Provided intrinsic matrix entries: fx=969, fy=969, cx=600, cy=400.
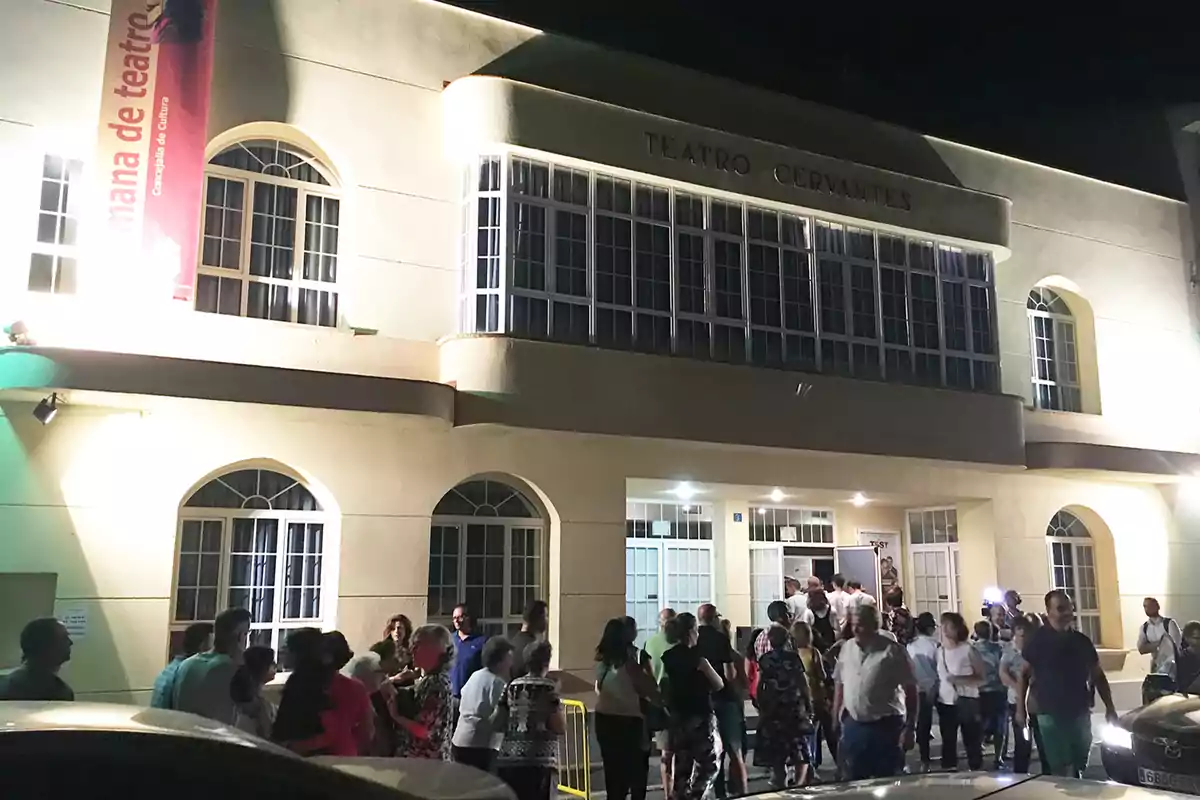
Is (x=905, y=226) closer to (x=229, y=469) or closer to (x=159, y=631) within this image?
(x=229, y=469)

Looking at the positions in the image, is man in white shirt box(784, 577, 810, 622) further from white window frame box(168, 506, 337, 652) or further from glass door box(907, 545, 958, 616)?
white window frame box(168, 506, 337, 652)

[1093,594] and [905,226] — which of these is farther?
[1093,594]

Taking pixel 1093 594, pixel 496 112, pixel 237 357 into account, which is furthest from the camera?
pixel 1093 594

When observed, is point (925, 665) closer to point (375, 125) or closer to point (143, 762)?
point (375, 125)

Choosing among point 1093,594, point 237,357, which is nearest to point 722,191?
point 237,357

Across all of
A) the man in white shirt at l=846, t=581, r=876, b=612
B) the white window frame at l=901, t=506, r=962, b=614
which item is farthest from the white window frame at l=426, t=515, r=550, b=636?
the white window frame at l=901, t=506, r=962, b=614

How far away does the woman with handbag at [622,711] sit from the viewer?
7855mm

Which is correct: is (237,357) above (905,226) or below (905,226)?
below

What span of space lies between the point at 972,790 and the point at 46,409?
28.3 ft

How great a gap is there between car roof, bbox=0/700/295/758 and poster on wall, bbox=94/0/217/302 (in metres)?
7.21

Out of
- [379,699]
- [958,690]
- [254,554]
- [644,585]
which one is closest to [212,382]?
[254,554]

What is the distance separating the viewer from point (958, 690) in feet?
33.4

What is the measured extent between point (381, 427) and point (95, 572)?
10.1 ft

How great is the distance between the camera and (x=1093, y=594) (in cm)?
1571
